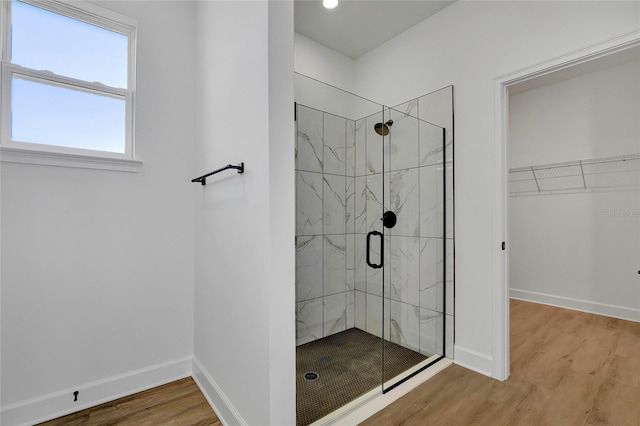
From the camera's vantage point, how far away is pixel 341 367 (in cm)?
219

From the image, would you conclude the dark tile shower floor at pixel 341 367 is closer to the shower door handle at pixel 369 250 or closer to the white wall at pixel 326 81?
the shower door handle at pixel 369 250

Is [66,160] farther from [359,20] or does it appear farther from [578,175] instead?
[578,175]

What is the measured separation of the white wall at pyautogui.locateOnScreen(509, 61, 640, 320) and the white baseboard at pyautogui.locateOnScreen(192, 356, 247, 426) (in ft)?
12.7

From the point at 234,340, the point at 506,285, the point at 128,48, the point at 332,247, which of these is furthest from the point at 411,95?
the point at 234,340

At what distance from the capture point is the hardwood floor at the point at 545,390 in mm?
1691

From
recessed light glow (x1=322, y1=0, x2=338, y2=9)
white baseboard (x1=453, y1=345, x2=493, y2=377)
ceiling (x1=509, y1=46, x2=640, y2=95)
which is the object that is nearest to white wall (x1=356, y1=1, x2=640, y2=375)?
white baseboard (x1=453, y1=345, x2=493, y2=377)

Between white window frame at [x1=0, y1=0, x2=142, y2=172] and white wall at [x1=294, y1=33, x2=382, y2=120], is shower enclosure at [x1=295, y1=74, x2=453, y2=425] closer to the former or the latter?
white wall at [x1=294, y1=33, x2=382, y2=120]

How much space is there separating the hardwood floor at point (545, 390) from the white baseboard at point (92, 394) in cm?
139

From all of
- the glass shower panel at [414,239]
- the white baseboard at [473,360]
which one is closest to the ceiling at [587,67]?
the glass shower panel at [414,239]

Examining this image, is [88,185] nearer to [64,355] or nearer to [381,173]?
[64,355]

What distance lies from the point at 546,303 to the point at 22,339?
4.91 m

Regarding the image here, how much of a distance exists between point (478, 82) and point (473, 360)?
203 centimetres

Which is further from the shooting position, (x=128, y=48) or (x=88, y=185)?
(x=128, y=48)

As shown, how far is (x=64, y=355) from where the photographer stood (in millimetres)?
1811
